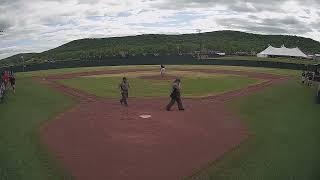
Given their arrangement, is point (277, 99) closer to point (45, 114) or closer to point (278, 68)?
point (45, 114)

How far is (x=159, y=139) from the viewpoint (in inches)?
553

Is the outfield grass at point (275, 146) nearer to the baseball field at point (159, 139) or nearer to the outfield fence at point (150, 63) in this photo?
the baseball field at point (159, 139)

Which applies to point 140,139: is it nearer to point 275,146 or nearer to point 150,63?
point 275,146

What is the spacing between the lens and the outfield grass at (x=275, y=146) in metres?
10.3

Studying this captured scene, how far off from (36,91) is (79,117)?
13.4 meters

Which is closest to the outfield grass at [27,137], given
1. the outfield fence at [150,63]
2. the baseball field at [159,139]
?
the baseball field at [159,139]

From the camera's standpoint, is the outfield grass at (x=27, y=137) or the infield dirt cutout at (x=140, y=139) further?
the infield dirt cutout at (x=140, y=139)

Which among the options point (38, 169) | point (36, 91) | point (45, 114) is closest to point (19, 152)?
point (38, 169)

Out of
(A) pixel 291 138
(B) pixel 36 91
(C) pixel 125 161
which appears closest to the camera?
(C) pixel 125 161

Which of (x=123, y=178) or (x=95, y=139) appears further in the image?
(x=95, y=139)

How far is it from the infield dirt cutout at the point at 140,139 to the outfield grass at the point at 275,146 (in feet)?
1.68

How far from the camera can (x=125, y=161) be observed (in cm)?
1142

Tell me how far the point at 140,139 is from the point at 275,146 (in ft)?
13.9

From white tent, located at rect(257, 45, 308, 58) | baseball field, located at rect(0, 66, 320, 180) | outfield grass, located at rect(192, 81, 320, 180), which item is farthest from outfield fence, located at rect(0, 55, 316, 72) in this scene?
outfield grass, located at rect(192, 81, 320, 180)
